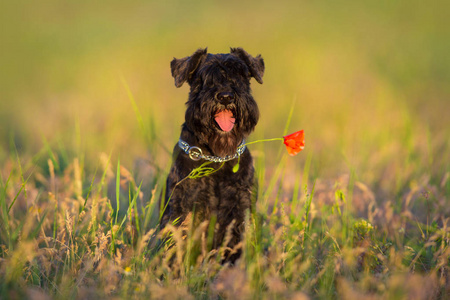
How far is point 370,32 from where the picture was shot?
1537 cm

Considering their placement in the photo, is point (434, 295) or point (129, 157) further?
point (129, 157)

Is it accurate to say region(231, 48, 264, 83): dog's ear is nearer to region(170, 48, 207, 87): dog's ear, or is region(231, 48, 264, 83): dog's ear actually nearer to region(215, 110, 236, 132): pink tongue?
region(170, 48, 207, 87): dog's ear

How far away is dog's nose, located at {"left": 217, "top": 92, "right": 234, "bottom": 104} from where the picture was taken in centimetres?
380

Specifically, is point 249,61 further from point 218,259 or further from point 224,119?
point 218,259

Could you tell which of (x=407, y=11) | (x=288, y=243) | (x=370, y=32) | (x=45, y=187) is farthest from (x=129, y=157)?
(x=407, y=11)

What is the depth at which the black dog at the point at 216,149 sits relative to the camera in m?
3.93

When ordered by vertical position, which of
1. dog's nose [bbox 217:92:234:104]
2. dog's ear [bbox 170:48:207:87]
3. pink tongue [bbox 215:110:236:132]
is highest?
dog's ear [bbox 170:48:207:87]

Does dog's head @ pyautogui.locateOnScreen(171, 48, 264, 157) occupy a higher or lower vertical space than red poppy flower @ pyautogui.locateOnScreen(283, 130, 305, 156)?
higher

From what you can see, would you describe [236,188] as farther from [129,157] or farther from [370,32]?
[370,32]

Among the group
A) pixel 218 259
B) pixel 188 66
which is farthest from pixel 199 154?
pixel 218 259

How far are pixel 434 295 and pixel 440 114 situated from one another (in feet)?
23.8

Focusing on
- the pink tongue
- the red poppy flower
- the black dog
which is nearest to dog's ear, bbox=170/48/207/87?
the black dog

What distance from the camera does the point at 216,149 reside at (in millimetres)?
4027

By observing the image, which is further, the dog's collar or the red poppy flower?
the dog's collar
